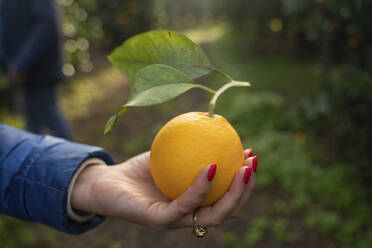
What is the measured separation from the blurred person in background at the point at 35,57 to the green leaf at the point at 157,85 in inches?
106

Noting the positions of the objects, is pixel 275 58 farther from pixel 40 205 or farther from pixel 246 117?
pixel 40 205

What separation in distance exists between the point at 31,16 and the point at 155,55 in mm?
2652

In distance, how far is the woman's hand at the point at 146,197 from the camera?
3.53ft

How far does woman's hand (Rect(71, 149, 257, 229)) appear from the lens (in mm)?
1076

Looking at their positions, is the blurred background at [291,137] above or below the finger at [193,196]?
below

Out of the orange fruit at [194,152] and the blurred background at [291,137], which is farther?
the blurred background at [291,137]

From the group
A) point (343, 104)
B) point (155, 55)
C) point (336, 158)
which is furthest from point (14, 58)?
point (336, 158)

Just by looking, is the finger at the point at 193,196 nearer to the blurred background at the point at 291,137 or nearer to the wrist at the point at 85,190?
the wrist at the point at 85,190

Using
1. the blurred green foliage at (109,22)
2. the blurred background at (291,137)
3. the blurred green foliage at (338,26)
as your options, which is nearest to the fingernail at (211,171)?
the blurred background at (291,137)

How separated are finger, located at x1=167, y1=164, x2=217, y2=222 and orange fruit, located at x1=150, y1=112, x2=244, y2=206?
0.15 feet

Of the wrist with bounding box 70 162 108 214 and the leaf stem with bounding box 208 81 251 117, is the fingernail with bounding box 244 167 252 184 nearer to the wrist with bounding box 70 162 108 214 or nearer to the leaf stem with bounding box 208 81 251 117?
the leaf stem with bounding box 208 81 251 117

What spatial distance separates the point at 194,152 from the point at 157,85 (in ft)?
0.74

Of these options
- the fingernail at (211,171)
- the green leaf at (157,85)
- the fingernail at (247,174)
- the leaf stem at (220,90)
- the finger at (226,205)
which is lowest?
the finger at (226,205)

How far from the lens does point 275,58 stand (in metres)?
7.58
